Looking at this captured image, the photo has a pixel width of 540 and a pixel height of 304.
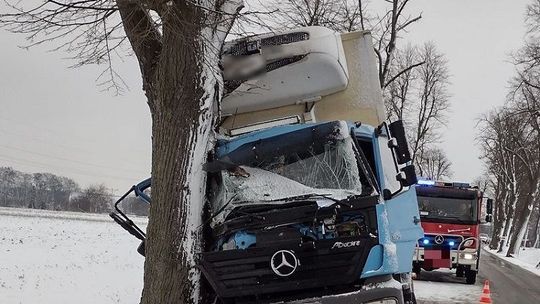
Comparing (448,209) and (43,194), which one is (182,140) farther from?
(43,194)

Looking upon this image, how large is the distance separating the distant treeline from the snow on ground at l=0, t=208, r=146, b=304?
64.9 m

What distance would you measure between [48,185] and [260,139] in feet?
353

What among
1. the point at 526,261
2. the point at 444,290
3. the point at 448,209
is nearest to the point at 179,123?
the point at 444,290

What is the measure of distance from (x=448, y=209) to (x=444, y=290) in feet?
7.68

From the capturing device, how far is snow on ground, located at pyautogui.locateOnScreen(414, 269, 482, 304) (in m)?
12.5

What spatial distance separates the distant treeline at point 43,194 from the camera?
9119cm

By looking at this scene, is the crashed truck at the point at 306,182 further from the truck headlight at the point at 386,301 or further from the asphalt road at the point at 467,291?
the asphalt road at the point at 467,291

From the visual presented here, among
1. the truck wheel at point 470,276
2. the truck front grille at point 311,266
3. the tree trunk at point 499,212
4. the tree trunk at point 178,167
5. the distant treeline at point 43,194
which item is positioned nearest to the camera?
the truck front grille at point 311,266

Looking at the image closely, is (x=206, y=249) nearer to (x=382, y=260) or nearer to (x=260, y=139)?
(x=260, y=139)

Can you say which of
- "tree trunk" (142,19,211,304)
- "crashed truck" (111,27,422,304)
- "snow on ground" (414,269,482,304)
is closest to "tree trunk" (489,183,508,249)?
"snow on ground" (414,269,482,304)

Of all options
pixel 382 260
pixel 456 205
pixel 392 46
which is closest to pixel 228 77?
pixel 382 260

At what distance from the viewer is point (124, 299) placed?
12.1 m

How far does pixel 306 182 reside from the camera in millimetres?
5453

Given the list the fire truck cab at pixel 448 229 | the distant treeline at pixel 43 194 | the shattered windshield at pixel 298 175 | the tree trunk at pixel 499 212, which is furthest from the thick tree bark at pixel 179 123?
the distant treeline at pixel 43 194
